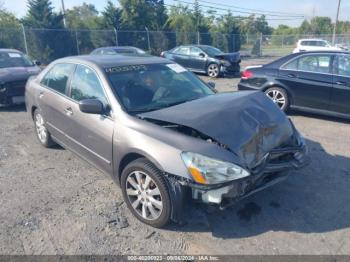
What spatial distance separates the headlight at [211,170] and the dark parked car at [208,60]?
12.2m

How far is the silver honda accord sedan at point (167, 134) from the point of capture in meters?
2.92

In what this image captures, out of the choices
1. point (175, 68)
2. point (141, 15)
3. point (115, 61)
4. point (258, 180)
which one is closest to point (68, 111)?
point (115, 61)

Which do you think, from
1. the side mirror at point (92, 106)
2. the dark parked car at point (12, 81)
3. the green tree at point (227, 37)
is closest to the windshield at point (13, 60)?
the dark parked car at point (12, 81)

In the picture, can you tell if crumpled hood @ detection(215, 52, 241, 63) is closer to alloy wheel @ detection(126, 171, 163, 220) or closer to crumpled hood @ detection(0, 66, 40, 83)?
crumpled hood @ detection(0, 66, 40, 83)

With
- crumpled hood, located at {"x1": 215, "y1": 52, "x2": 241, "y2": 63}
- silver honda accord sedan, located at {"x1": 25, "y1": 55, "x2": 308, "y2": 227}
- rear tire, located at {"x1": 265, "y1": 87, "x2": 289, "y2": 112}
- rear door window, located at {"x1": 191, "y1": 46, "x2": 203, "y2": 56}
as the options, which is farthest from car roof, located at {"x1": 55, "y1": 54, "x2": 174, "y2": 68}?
rear door window, located at {"x1": 191, "y1": 46, "x2": 203, "y2": 56}

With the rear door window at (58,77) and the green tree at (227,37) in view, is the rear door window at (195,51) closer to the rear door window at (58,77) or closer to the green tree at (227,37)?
the rear door window at (58,77)

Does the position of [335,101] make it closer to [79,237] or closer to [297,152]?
[297,152]

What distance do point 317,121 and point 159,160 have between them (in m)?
5.09

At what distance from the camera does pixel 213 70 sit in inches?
580

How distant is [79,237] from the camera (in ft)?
10.4

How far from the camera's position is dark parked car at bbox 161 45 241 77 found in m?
14.6

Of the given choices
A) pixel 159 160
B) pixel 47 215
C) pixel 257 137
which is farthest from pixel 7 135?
pixel 257 137

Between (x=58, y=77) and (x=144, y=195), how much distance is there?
2.54 m

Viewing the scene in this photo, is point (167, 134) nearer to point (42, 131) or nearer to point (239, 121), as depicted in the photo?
point (239, 121)
